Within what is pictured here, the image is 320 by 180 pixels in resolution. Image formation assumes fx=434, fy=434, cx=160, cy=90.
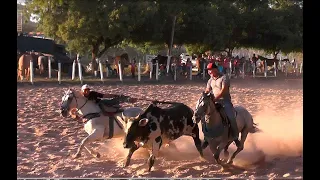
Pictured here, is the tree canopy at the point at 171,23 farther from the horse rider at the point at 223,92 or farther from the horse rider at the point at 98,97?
the horse rider at the point at 223,92

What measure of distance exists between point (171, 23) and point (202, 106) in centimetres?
2354

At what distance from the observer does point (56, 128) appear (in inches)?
416

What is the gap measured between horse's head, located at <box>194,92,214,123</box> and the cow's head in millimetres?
809

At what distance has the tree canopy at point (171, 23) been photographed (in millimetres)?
25125

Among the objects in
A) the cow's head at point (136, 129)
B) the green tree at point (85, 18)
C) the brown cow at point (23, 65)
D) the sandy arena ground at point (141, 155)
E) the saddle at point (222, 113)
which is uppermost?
the green tree at point (85, 18)

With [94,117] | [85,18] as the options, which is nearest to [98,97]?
[94,117]

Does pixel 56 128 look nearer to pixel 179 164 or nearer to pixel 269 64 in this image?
pixel 179 164

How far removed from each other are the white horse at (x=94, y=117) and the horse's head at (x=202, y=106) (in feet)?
4.47

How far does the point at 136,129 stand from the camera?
6910 millimetres

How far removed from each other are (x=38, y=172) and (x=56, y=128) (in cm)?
377

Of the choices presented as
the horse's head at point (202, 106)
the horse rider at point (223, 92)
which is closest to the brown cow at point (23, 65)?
the horse rider at point (223, 92)

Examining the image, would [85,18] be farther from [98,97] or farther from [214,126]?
[214,126]
